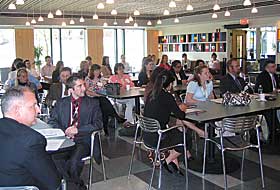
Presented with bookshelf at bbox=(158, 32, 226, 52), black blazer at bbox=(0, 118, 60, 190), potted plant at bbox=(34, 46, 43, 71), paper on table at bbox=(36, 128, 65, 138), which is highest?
bookshelf at bbox=(158, 32, 226, 52)

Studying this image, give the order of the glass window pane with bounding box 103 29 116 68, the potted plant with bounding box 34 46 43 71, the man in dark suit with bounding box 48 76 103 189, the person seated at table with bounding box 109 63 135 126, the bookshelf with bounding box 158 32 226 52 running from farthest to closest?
the glass window pane with bounding box 103 29 116 68, the potted plant with bounding box 34 46 43 71, the bookshelf with bounding box 158 32 226 52, the person seated at table with bounding box 109 63 135 126, the man in dark suit with bounding box 48 76 103 189

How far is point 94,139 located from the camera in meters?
3.50

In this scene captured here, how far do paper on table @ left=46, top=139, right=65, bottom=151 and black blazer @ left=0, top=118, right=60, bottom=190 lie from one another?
656mm

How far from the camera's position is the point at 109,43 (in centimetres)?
1527

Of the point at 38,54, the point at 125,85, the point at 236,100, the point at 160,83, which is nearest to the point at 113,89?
the point at 125,85

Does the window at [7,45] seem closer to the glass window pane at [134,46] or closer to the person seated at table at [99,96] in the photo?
the glass window pane at [134,46]

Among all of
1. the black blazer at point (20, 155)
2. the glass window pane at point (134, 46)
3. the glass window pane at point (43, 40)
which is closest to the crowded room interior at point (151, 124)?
the black blazer at point (20, 155)

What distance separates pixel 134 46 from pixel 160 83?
478 inches

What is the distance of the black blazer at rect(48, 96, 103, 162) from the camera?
11.8 feet

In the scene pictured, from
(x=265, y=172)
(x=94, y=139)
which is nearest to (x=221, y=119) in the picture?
(x=265, y=172)

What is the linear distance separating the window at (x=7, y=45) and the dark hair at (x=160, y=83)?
1028 cm

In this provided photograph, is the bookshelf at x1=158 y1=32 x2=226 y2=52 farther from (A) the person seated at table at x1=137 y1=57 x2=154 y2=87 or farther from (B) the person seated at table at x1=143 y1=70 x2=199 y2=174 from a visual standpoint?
(B) the person seated at table at x1=143 y1=70 x2=199 y2=174

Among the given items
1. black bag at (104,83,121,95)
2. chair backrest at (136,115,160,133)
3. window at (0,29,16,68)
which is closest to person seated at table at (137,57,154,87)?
black bag at (104,83,121,95)

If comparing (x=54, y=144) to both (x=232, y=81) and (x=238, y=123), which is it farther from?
(x=232, y=81)
